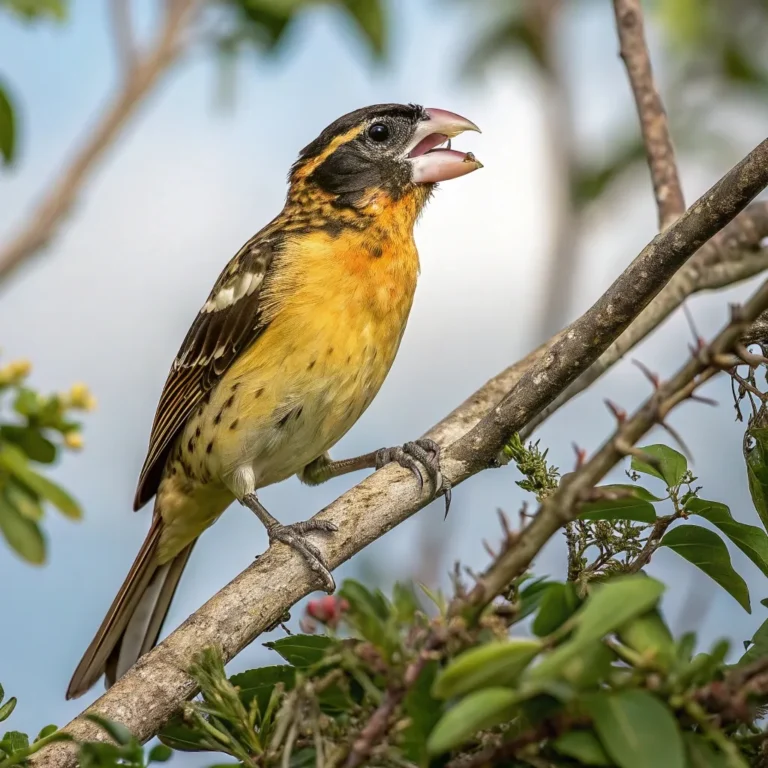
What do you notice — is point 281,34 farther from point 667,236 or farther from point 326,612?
point 326,612

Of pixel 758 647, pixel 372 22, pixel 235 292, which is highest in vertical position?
pixel 372 22

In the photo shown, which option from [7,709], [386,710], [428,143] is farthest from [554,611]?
[428,143]

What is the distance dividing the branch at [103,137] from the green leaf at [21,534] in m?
1.97

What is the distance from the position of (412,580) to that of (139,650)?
3.27 meters

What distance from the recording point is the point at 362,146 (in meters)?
4.84

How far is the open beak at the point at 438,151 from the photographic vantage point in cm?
Result: 457

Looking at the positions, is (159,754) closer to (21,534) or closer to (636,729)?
(21,534)

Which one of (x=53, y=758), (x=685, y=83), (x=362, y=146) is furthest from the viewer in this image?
(x=685, y=83)

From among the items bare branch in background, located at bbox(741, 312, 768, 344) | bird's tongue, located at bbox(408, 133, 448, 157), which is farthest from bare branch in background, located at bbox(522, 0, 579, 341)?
bare branch in background, located at bbox(741, 312, 768, 344)

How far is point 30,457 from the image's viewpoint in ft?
5.26

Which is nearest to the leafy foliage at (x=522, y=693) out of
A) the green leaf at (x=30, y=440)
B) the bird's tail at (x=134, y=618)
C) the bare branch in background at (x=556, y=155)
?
the green leaf at (x=30, y=440)

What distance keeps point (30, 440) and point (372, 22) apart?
10.9 ft

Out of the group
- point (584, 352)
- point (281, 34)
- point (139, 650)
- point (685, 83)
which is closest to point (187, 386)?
point (139, 650)

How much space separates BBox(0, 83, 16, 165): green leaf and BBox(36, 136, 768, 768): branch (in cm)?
96
